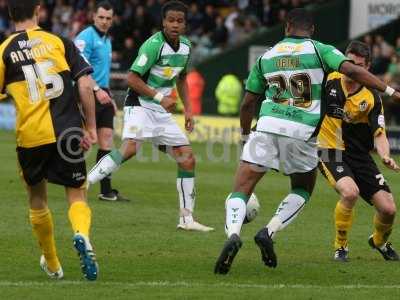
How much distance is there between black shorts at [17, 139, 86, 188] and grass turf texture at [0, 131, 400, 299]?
805mm

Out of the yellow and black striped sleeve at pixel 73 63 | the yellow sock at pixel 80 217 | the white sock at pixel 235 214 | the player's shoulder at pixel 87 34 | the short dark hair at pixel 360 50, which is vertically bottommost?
the white sock at pixel 235 214

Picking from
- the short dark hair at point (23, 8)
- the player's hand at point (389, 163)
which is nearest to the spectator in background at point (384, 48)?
the player's hand at point (389, 163)

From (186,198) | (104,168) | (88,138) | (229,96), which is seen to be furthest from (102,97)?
(229,96)

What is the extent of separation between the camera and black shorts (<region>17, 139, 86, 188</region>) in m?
8.46

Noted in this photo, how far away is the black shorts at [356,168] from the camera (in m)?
10.3

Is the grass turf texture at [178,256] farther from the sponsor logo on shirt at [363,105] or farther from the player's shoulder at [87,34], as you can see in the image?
the player's shoulder at [87,34]

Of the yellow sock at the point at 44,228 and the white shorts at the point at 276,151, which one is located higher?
the white shorts at the point at 276,151

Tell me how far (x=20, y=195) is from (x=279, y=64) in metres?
6.35

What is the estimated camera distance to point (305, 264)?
995 cm

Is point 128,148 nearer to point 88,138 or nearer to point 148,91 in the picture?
point 148,91

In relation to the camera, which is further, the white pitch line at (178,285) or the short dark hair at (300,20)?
the short dark hair at (300,20)

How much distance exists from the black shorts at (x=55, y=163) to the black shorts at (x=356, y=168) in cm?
270

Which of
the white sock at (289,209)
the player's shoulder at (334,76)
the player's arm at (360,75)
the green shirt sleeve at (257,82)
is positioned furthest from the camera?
the player's shoulder at (334,76)

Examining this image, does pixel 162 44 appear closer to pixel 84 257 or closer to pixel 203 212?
pixel 203 212
